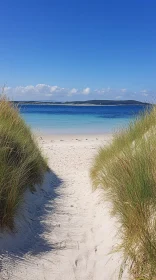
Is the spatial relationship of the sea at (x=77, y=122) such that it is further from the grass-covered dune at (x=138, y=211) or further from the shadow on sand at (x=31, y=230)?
the grass-covered dune at (x=138, y=211)

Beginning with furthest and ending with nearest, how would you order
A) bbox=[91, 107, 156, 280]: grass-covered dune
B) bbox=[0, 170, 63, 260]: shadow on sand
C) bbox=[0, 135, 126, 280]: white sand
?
1. bbox=[0, 170, 63, 260]: shadow on sand
2. bbox=[0, 135, 126, 280]: white sand
3. bbox=[91, 107, 156, 280]: grass-covered dune

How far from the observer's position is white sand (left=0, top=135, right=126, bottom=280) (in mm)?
2916

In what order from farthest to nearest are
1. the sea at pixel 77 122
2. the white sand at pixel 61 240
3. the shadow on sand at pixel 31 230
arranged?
the sea at pixel 77 122 < the shadow on sand at pixel 31 230 < the white sand at pixel 61 240

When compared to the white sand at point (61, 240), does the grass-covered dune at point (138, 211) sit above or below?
above

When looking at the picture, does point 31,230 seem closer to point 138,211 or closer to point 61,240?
point 61,240

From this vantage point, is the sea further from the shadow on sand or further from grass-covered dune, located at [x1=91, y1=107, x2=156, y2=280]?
grass-covered dune, located at [x1=91, y1=107, x2=156, y2=280]

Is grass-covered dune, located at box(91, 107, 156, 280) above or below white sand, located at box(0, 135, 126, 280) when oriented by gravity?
above

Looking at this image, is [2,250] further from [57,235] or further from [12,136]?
[12,136]

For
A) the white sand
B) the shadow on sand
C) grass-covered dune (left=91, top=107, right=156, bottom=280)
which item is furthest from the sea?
grass-covered dune (left=91, top=107, right=156, bottom=280)

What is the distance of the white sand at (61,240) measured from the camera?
2.92 metres

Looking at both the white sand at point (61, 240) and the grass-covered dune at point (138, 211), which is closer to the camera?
the grass-covered dune at point (138, 211)

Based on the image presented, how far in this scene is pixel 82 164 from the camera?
10.5 meters

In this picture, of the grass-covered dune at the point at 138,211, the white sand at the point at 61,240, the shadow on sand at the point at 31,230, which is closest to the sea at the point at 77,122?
the white sand at the point at 61,240

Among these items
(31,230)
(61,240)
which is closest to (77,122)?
(31,230)
